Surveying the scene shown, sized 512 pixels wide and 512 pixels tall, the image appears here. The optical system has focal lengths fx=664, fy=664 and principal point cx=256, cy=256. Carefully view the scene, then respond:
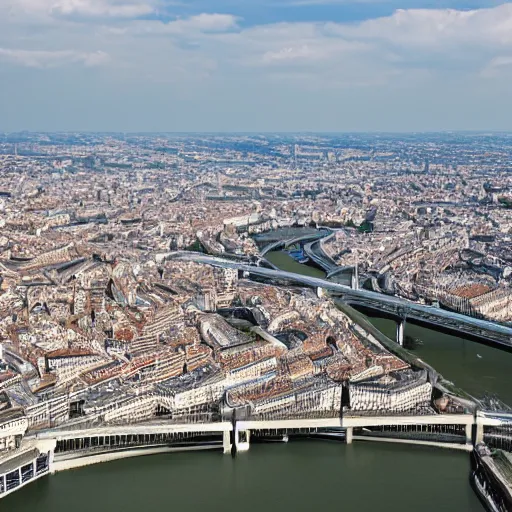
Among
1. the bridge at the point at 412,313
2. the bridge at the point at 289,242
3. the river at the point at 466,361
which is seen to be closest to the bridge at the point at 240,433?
the river at the point at 466,361

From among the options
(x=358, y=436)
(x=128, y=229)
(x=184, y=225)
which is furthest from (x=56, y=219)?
(x=358, y=436)

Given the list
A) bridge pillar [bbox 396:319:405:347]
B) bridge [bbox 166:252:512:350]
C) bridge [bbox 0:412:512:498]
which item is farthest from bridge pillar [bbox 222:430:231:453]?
bridge [bbox 166:252:512:350]

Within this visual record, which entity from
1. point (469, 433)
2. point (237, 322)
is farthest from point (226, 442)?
point (237, 322)

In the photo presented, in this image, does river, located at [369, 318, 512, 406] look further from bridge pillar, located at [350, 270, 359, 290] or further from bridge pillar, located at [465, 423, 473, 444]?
bridge pillar, located at [350, 270, 359, 290]

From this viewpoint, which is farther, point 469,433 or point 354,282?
point 354,282

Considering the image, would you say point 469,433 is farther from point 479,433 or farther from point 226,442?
point 226,442

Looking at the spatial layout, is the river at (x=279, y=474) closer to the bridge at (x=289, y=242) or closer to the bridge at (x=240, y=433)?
the bridge at (x=240, y=433)

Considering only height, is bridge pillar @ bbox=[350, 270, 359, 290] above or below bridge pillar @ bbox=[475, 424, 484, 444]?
above
